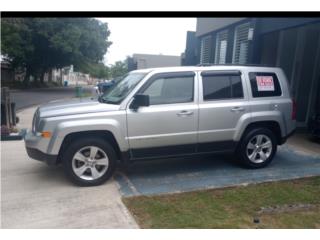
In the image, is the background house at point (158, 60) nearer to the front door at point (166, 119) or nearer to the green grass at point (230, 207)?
the front door at point (166, 119)

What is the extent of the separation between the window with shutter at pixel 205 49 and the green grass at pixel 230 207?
31.7 feet

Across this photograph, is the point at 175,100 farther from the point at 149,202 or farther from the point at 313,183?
the point at 313,183

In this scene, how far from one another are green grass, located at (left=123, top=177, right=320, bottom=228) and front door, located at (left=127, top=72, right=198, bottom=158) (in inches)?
34.0

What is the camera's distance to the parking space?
4.79 m

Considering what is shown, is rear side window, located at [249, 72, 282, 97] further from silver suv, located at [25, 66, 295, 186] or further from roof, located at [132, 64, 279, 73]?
roof, located at [132, 64, 279, 73]

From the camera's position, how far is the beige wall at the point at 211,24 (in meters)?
11.3

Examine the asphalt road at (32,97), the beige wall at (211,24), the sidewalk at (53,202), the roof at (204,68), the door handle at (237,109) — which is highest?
the beige wall at (211,24)

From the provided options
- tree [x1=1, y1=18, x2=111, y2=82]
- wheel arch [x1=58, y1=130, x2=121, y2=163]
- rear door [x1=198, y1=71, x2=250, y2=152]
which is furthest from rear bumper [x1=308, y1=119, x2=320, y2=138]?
tree [x1=1, y1=18, x2=111, y2=82]

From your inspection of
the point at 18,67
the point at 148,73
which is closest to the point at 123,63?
the point at 18,67

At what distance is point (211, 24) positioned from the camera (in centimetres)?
1268

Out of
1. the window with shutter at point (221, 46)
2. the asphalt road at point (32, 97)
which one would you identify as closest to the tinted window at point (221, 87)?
the window with shutter at point (221, 46)

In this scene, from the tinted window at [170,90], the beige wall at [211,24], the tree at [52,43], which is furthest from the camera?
the tree at [52,43]

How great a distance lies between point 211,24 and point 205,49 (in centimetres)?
155

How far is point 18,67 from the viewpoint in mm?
37719
